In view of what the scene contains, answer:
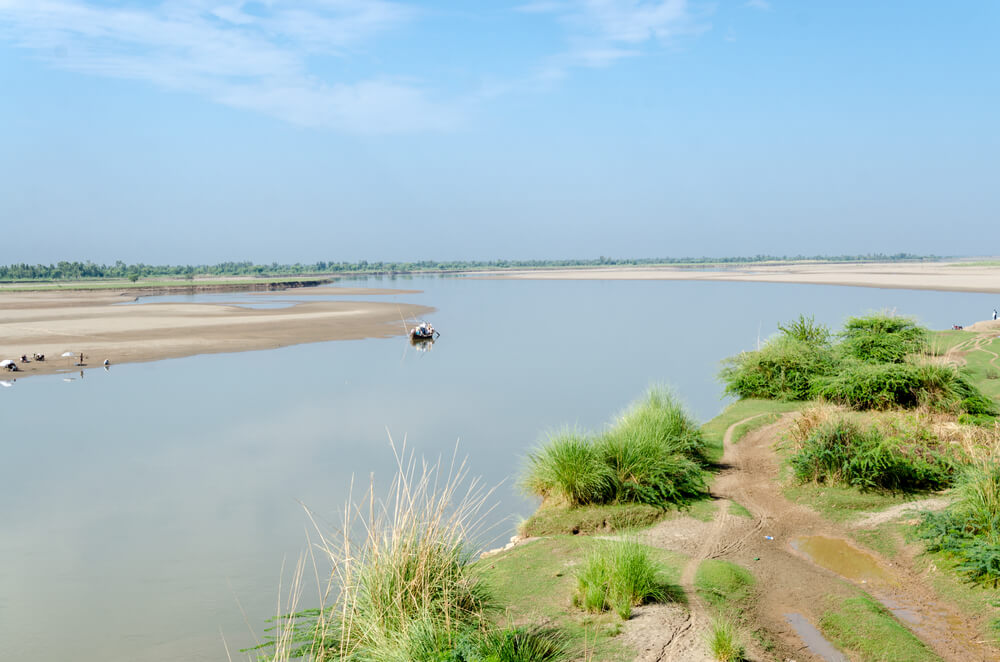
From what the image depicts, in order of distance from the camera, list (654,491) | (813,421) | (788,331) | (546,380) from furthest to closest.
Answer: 1. (546,380)
2. (788,331)
3. (813,421)
4. (654,491)

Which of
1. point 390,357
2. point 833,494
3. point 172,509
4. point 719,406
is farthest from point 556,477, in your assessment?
point 390,357

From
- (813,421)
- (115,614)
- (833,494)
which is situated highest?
(813,421)

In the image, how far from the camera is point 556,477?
10.3 m

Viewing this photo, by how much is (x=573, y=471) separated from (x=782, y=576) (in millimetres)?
3451

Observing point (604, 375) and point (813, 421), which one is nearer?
point (813, 421)

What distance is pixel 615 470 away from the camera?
33.4 feet

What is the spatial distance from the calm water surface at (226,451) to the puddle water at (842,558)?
4379 mm

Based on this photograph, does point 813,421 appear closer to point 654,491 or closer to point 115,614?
point 654,491

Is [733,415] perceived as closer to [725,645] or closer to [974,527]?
[974,527]

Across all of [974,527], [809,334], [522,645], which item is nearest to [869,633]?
[974,527]

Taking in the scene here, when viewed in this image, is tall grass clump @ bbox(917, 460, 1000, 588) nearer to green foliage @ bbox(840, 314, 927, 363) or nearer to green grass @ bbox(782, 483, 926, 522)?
green grass @ bbox(782, 483, 926, 522)

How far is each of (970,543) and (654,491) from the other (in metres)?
3.90

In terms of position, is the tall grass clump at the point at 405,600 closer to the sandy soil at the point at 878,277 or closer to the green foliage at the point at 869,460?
the green foliage at the point at 869,460

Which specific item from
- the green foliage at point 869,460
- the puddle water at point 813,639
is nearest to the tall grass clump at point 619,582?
the puddle water at point 813,639
